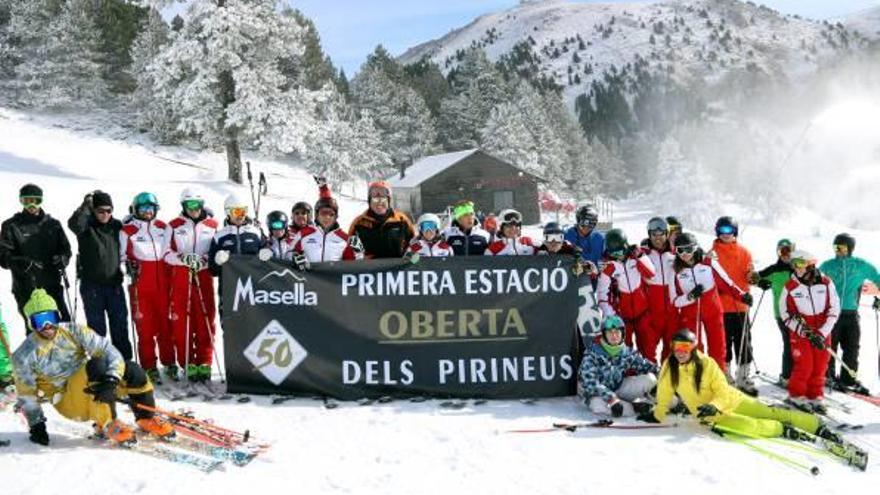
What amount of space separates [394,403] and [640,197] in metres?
103

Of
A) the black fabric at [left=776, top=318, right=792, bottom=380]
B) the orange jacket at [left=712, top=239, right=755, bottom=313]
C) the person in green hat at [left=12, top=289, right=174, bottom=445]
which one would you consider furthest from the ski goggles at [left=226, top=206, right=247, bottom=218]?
the black fabric at [left=776, top=318, right=792, bottom=380]

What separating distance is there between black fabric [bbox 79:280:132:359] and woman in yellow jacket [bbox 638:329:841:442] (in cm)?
559

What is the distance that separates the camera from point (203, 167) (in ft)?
129

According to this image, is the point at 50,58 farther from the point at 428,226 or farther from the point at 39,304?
the point at 39,304

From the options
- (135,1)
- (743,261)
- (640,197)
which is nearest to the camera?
(743,261)

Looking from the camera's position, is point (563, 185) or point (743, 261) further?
point (563, 185)

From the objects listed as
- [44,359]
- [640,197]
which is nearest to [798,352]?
[44,359]

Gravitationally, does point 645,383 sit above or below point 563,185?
below

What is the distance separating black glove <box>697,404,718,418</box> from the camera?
6.19m

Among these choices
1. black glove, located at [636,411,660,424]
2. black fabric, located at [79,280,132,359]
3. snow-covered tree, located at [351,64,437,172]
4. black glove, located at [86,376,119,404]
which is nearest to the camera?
black glove, located at [86,376,119,404]

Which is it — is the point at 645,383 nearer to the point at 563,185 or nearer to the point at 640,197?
the point at 563,185

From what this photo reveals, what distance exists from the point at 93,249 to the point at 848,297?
8.67 meters

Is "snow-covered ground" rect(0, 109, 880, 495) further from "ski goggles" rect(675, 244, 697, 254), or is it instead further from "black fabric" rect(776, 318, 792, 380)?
"ski goggles" rect(675, 244, 697, 254)

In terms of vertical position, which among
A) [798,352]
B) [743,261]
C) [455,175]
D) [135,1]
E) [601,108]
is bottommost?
[798,352]
